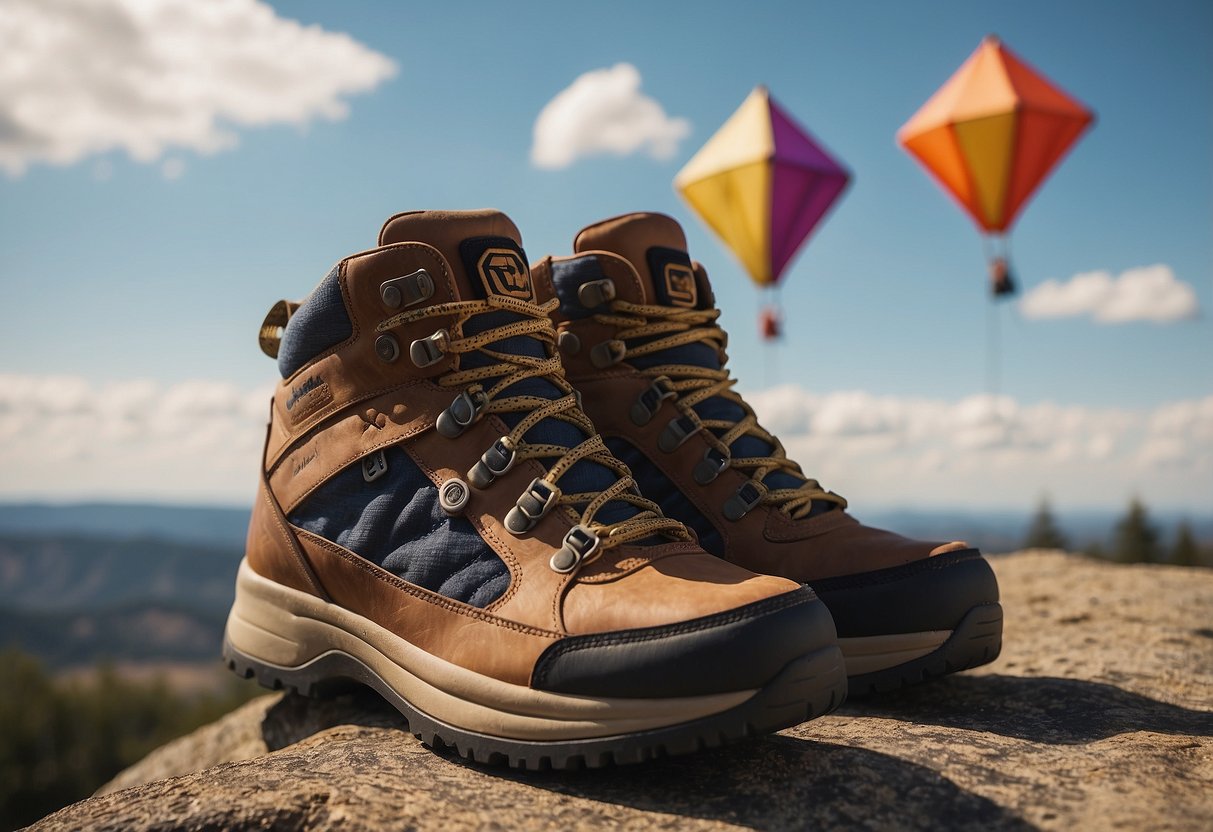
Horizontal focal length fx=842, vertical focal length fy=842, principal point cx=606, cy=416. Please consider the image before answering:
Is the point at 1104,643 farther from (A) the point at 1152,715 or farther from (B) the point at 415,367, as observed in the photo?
(B) the point at 415,367

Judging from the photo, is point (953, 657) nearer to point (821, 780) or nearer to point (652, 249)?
point (821, 780)

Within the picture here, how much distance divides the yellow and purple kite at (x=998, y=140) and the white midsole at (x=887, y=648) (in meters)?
21.7

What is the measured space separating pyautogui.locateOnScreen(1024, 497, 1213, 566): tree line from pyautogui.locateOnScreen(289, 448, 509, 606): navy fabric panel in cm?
5492

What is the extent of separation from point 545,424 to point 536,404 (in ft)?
0.20

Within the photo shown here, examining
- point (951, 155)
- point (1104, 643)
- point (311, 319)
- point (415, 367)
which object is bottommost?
point (1104, 643)

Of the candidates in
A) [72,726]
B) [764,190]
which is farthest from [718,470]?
[72,726]

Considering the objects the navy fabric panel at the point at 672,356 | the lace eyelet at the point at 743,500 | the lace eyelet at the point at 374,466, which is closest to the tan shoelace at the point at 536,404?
the lace eyelet at the point at 374,466

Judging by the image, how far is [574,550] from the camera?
2045 millimetres

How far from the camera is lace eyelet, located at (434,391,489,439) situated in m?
2.26

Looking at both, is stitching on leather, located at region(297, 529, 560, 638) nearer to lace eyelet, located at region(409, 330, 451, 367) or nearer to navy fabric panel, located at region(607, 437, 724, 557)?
lace eyelet, located at region(409, 330, 451, 367)

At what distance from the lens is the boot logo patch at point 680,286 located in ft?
9.63

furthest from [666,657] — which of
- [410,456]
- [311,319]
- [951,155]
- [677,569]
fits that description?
[951,155]

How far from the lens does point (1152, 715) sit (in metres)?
2.37

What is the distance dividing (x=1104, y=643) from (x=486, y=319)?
9.70ft
